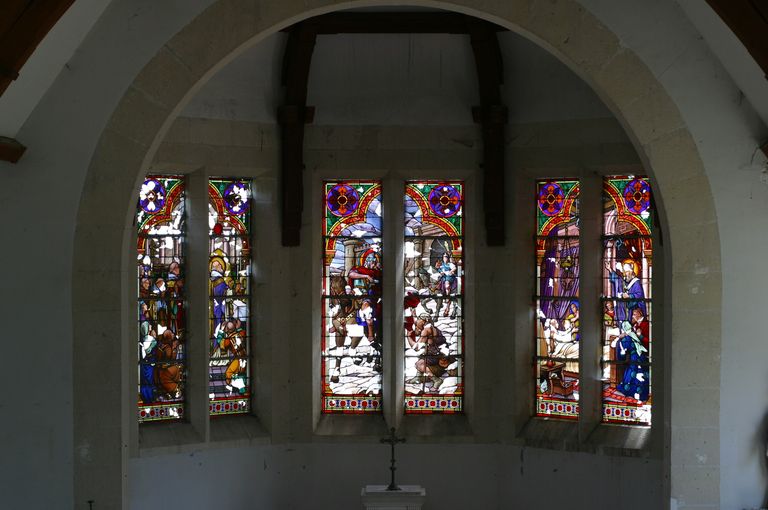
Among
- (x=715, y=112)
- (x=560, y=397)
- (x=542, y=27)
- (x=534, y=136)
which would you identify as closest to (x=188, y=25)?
(x=542, y=27)

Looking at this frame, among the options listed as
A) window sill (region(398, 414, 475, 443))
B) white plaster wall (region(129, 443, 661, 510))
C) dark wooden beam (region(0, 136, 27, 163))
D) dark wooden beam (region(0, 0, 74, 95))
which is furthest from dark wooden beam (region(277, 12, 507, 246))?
dark wooden beam (region(0, 0, 74, 95))

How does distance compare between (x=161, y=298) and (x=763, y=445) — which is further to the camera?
(x=161, y=298)

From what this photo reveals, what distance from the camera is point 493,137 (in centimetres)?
1153

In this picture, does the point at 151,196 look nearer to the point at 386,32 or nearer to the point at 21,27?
the point at 386,32

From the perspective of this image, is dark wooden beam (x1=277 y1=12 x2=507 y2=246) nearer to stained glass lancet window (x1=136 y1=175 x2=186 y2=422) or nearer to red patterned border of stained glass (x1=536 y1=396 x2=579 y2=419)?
stained glass lancet window (x1=136 y1=175 x2=186 y2=422)

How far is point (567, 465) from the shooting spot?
11219 millimetres

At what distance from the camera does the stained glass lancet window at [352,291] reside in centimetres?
1209

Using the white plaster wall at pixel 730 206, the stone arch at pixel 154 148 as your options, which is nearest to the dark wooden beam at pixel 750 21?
the white plaster wall at pixel 730 206

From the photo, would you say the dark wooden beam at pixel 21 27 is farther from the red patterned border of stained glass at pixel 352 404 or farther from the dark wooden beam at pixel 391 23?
the red patterned border of stained glass at pixel 352 404

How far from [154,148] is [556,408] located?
572cm

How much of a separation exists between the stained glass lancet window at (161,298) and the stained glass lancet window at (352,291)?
1.61m

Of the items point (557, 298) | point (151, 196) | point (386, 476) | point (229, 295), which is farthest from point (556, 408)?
point (151, 196)

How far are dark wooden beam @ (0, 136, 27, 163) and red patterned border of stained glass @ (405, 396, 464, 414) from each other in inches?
227

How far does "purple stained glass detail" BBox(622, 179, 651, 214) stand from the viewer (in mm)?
11250
